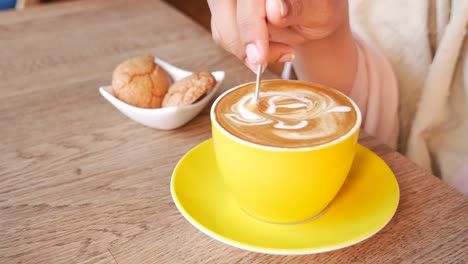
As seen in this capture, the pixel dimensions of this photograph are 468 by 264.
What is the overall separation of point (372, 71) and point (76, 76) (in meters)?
0.49

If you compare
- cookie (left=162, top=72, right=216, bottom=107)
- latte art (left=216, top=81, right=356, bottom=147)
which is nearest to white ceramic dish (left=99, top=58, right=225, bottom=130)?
cookie (left=162, top=72, right=216, bottom=107)

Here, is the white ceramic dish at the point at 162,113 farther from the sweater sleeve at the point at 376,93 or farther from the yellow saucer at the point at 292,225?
the sweater sleeve at the point at 376,93

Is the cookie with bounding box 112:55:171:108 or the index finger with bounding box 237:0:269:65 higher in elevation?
the index finger with bounding box 237:0:269:65

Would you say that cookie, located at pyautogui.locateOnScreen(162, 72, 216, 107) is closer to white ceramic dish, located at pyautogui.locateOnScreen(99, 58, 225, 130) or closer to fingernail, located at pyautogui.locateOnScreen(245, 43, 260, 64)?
white ceramic dish, located at pyautogui.locateOnScreen(99, 58, 225, 130)

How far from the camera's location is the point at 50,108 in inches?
28.3

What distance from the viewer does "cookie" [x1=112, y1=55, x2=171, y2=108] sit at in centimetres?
68

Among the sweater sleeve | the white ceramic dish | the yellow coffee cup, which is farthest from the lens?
the sweater sleeve

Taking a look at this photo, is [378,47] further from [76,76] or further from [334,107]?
[76,76]

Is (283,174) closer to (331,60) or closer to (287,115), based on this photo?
(287,115)

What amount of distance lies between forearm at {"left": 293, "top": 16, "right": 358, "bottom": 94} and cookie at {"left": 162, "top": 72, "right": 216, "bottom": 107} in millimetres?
169

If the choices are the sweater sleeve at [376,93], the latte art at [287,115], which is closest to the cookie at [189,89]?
the latte art at [287,115]

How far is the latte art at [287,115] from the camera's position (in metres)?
0.48

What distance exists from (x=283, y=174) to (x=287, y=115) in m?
0.09

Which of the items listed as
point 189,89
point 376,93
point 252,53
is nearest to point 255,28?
point 252,53
